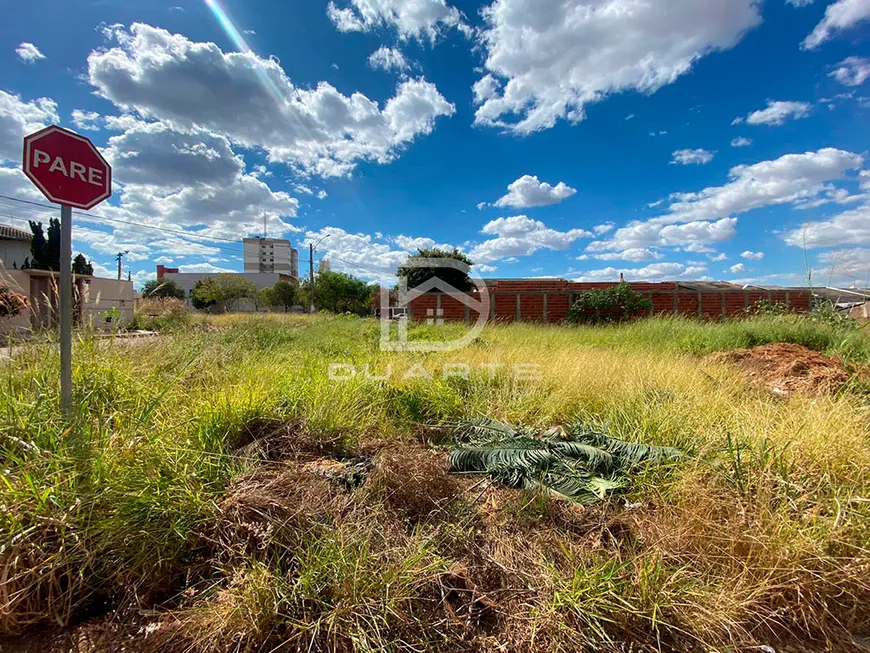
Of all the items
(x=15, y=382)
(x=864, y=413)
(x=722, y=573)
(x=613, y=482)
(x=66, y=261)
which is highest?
(x=66, y=261)

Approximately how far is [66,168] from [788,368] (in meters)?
6.19

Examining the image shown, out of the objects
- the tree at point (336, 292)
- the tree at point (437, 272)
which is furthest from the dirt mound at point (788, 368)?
the tree at point (336, 292)

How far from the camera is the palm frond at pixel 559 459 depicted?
73.9 inches

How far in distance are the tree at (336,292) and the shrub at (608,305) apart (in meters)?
21.5

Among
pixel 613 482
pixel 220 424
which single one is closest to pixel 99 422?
pixel 220 424

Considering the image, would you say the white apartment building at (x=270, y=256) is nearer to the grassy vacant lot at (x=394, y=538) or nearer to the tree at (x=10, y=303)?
the tree at (x=10, y=303)

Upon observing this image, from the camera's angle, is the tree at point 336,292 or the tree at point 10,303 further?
the tree at point 336,292

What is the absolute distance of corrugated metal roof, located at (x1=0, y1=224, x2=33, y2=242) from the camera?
21.3 m

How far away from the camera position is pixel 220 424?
6.70 feet

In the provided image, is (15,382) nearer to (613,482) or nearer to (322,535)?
(322,535)

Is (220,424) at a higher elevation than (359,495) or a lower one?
higher

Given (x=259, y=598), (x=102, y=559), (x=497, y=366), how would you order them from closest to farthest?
(x=259, y=598)
(x=102, y=559)
(x=497, y=366)

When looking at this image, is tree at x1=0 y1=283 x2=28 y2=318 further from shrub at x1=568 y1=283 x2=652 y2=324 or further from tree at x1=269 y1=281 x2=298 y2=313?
tree at x1=269 y1=281 x2=298 y2=313

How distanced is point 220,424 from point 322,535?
110 cm
